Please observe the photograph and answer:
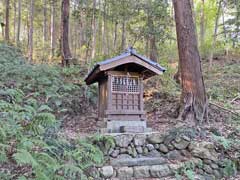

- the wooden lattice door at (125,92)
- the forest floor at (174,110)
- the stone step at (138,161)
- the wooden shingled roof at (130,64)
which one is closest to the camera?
the stone step at (138,161)

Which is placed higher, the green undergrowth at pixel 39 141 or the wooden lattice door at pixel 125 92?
the wooden lattice door at pixel 125 92

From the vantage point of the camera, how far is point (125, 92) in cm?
761

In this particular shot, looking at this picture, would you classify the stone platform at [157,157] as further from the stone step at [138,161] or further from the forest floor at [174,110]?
the forest floor at [174,110]

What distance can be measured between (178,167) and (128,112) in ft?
6.70

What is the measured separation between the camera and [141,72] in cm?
784

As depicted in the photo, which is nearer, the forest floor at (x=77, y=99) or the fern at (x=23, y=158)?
the fern at (x=23, y=158)

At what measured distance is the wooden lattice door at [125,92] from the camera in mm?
7508

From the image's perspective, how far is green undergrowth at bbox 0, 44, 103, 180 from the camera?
13.9 ft

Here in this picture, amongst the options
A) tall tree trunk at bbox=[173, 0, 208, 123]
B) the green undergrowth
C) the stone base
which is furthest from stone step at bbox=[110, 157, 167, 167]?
tall tree trunk at bbox=[173, 0, 208, 123]

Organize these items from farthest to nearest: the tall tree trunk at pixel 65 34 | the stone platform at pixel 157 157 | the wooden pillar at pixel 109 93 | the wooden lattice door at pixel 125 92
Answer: the tall tree trunk at pixel 65 34, the wooden lattice door at pixel 125 92, the wooden pillar at pixel 109 93, the stone platform at pixel 157 157

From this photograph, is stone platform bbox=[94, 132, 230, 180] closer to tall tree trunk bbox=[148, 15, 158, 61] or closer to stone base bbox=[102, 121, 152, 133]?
stone base bbox=[102, 121, 152, 133]

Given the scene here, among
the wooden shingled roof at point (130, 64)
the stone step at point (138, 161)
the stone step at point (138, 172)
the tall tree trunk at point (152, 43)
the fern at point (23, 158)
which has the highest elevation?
the tall tree trunk at point (152, 43)

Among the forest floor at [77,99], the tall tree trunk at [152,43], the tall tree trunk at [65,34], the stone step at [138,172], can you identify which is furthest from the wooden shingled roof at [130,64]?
the tall tree trunk at [65,34]

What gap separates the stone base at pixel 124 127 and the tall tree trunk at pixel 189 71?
1.42 m
